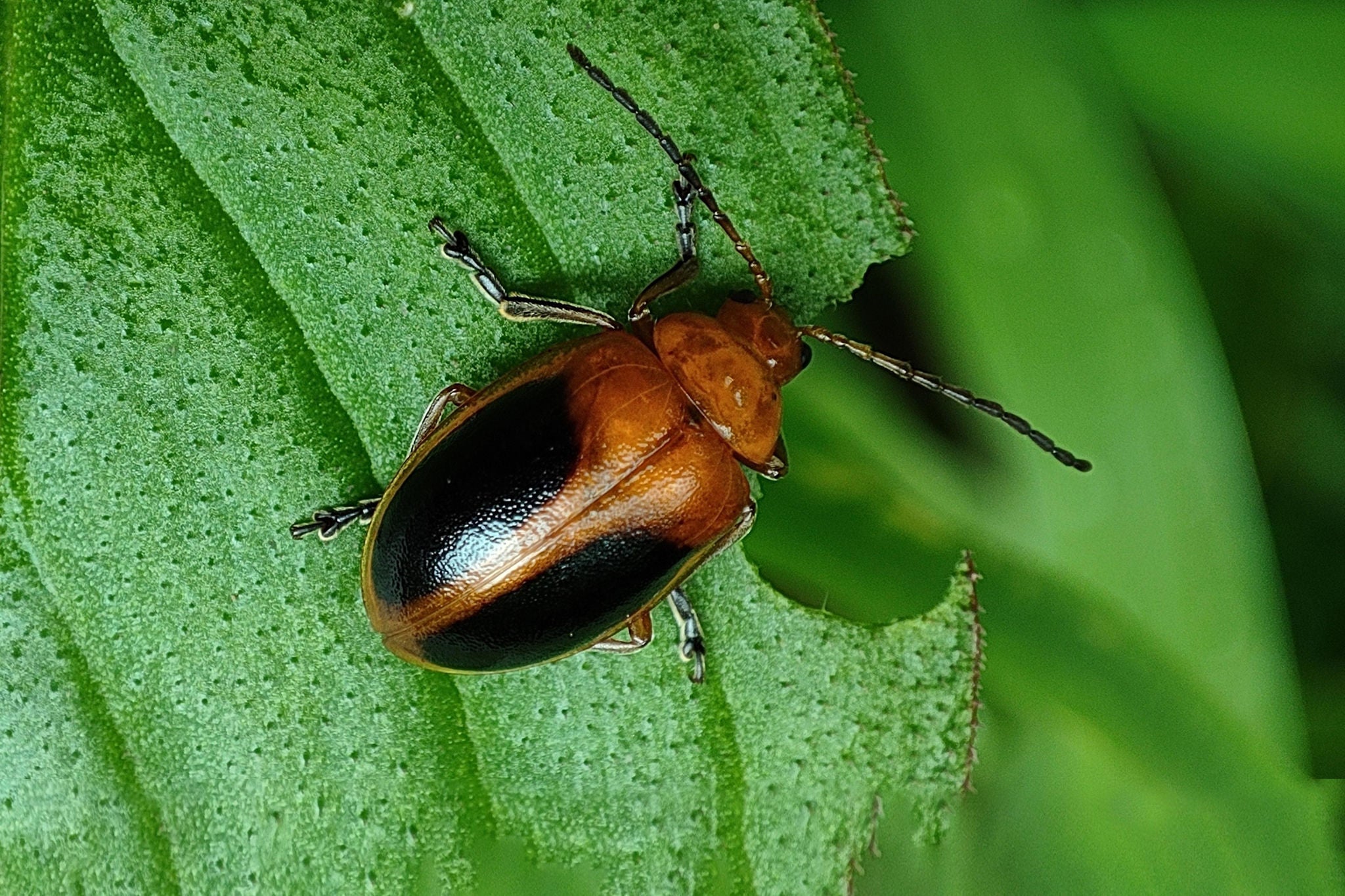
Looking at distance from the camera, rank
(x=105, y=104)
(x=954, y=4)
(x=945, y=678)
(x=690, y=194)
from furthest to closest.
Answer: (x=954, y=4), (x=945, y=678), (x=690, y=194), (x=105, y=104)

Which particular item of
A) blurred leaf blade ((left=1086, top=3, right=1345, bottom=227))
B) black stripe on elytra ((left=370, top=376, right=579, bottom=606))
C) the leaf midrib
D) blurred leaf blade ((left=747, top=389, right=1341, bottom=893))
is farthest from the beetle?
blurred leaf blade ((left=1086, top=3, right=1345, bottom=227))

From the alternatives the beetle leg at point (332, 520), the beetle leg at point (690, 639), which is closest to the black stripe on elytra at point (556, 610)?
the beetle leg at point (690, 639)

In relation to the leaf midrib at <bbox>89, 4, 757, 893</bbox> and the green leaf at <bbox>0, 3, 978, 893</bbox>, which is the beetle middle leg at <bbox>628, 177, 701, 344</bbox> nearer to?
the green leaf at <bbox>0, 3, 978, 893</bbox>

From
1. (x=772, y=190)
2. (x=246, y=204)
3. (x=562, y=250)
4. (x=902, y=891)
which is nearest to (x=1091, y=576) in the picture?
(x=902, y=891)

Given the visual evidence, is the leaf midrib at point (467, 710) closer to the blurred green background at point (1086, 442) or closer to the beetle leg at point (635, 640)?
the beetle leg at point (635, 640)

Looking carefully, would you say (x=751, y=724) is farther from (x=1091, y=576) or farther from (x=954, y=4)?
(x=954, y=4)
